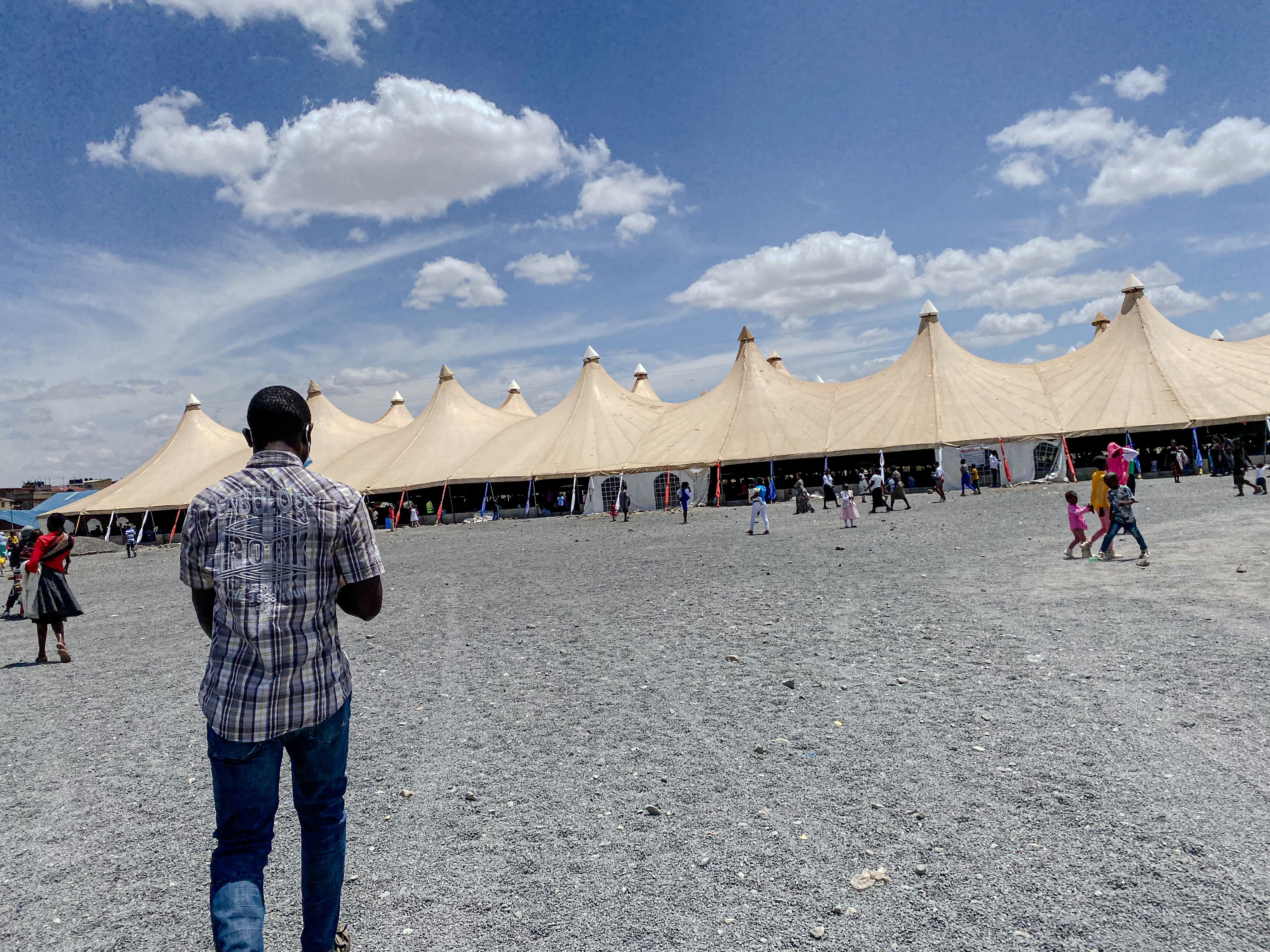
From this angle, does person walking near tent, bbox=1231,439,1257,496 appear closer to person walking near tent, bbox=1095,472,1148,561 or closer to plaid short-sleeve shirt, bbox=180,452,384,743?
person walking near tent, bbox=1095,472,1148,561

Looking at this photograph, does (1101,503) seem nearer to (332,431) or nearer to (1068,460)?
(1068,460)

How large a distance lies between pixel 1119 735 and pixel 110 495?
4536cm

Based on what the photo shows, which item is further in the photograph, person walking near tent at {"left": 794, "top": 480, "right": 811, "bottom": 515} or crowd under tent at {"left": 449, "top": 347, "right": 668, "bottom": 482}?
crowd under tent at {"left": 449, "top": 347, "right": 668, "bottom": 482}

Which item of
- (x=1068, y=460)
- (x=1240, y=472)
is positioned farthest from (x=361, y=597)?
(x=1068, y=460)

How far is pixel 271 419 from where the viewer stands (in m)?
2.46

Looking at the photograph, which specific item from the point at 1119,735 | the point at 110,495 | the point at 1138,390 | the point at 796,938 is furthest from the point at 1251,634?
the point at 110,495

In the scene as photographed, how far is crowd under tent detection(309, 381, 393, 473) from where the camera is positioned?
143ft

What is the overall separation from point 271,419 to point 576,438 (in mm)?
31958

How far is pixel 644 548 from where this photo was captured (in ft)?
54.8

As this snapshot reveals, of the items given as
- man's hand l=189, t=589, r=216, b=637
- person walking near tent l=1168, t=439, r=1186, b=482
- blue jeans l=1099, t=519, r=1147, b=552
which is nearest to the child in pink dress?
blue jeans l=1099, t=519, r=1147, b=552

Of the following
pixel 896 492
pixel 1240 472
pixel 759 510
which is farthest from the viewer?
pixel 896 492

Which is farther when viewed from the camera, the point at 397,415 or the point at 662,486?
the point at 397,415

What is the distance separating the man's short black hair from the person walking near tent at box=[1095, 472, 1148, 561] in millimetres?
10750

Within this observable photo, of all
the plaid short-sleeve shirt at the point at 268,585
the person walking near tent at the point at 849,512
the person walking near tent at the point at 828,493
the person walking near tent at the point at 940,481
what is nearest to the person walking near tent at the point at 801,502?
the person walking near tent at the point at 828,493
